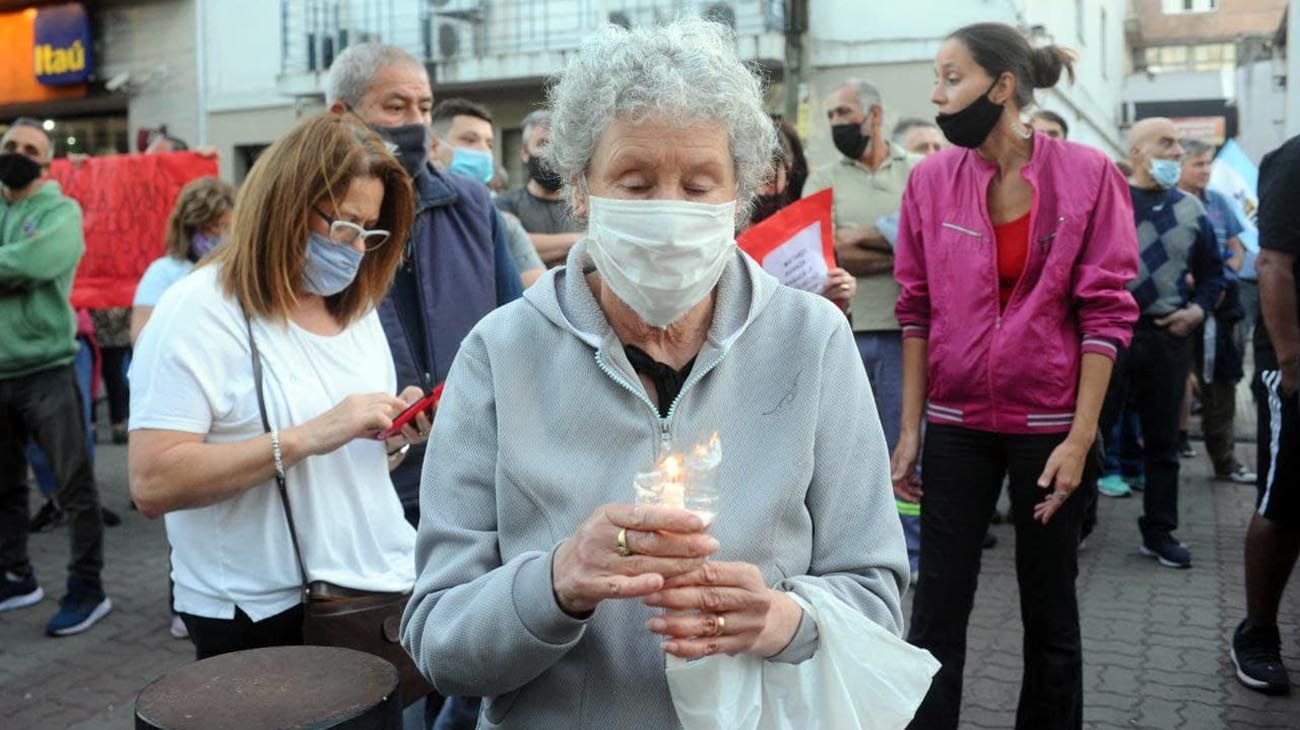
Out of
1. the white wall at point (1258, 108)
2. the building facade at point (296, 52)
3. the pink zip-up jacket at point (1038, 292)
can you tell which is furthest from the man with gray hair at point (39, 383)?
the white wall at point (1258, 108)

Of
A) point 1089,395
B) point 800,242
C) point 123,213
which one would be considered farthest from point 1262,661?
point 123,213

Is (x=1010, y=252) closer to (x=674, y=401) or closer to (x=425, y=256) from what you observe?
(x=425, y=256)

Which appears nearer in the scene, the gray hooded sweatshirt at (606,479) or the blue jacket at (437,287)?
the gray hooded sweatshirt at (606,479)

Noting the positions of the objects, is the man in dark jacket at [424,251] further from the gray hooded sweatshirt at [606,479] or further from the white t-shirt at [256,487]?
the gray hooded sweatshirt at [606,479]

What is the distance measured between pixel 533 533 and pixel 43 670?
4427 millimetres

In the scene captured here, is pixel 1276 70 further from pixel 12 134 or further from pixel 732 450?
pixel 732 450

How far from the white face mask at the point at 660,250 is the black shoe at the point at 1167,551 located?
5.59 metres

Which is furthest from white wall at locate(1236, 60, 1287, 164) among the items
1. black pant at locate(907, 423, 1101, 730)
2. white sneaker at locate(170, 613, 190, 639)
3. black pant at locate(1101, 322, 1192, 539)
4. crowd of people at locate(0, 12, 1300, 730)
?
white sneaker at locate(170, 613, 190, 639)

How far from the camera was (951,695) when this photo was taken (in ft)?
11.9

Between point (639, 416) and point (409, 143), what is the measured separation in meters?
2.09

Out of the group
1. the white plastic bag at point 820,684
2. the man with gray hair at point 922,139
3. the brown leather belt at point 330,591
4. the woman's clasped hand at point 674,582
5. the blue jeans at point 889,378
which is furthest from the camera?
the man with gray hair at point 922,139

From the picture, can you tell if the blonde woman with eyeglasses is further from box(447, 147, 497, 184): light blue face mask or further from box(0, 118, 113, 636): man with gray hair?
box(447, 147, 497, 184): light blue face mask

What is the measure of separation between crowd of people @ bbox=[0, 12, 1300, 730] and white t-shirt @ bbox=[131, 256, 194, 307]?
8.96 feet

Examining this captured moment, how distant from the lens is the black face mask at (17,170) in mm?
6148
